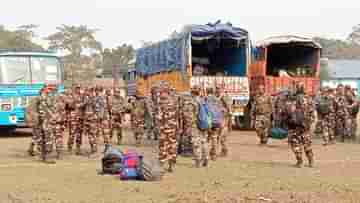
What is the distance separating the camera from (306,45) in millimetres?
20438

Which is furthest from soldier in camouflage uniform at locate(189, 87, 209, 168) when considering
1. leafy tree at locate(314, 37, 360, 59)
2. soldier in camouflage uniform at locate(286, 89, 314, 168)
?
leafy tree at locate(314, 37, 360, 59)

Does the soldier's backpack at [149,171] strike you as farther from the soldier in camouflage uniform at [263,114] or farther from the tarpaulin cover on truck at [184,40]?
the tarpaulin cover on truck at [184,40]

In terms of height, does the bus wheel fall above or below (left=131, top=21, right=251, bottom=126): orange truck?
below

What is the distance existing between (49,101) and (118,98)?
3.44 meters

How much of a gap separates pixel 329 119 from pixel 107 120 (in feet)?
19.5

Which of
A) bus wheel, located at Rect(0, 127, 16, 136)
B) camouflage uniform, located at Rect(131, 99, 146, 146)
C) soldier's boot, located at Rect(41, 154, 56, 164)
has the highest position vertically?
camouflage uniform, located at Rect(131, 99, 146, 146)

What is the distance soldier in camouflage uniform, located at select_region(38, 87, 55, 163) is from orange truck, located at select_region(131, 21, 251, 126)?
6214 mm

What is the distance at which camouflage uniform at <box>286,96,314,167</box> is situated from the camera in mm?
11344

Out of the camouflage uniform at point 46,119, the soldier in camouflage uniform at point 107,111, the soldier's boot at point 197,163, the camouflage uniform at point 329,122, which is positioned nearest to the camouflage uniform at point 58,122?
the camouflage uniform at point 46,119

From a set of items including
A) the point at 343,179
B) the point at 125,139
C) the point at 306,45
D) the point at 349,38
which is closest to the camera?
the point at 343,179

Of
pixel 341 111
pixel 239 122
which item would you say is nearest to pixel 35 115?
pixel 341 111

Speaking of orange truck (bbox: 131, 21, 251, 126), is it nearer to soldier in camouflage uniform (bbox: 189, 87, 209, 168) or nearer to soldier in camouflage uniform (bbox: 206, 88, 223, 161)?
soldier in camouflage uniform (bbox: 206, 88, 223, 161)

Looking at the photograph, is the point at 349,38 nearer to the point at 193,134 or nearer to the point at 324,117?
the point at 324,117

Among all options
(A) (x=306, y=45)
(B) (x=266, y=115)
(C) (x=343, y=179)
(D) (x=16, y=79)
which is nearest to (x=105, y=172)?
(C) (x=343, y=179)
